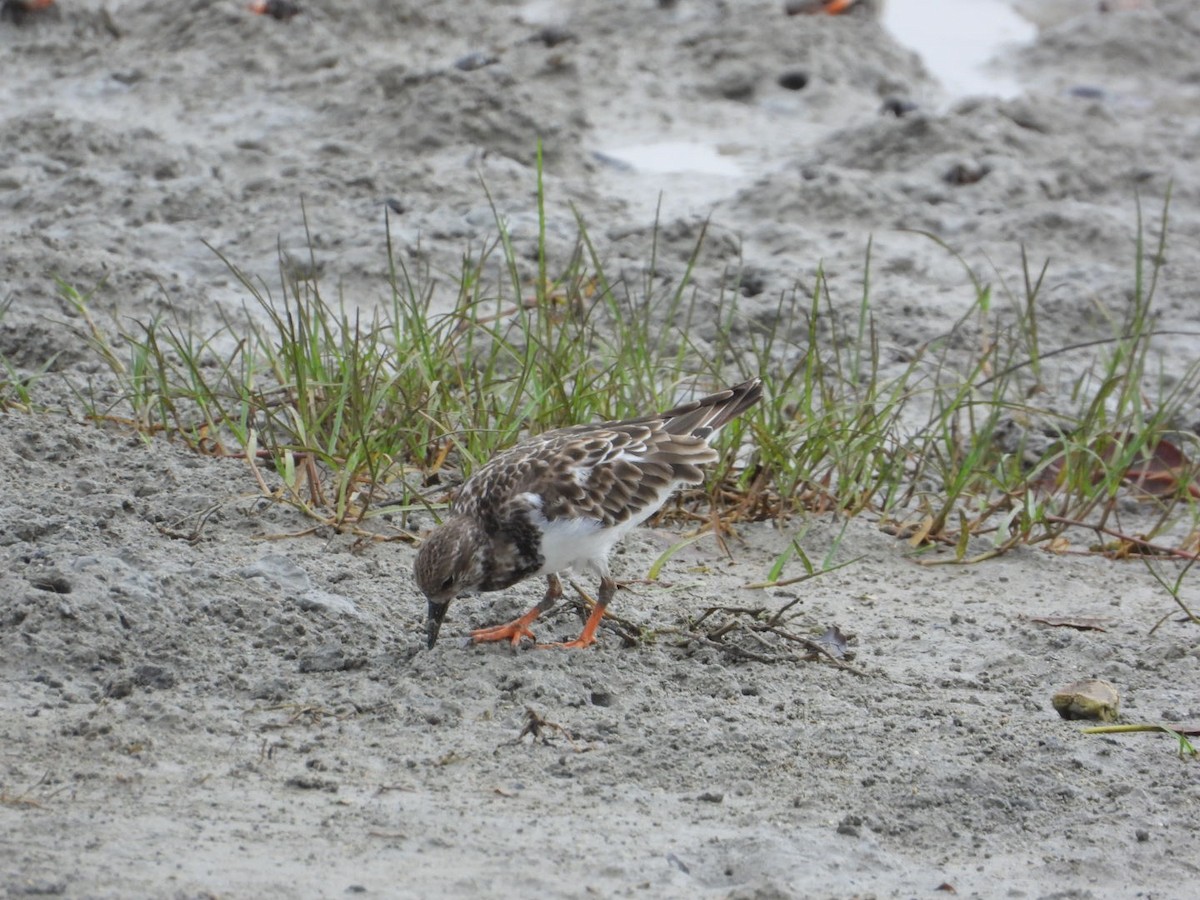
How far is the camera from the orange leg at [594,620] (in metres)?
4.43

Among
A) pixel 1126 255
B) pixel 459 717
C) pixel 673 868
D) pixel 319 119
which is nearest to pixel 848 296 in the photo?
pixel 1126 255

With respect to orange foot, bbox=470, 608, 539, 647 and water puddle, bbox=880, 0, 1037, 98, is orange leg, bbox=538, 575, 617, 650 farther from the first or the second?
water puddle, bbox=880, 0, 1037, 98

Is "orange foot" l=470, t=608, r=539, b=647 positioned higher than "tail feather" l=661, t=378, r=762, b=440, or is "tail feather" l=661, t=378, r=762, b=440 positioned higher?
"tail feather" l=661, t=378, r=762, b=440

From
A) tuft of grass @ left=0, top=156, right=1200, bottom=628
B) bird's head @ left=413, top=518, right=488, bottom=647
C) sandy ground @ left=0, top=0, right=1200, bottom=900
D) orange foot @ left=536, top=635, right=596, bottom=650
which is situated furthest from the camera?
tuft of grass @ left=0, top=156, right=1200, bottom=628

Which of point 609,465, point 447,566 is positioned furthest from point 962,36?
point 447,566

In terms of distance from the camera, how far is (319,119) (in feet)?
28.4

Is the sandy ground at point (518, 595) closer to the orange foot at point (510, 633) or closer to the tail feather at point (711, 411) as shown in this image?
the orange foot at point (510, 633)

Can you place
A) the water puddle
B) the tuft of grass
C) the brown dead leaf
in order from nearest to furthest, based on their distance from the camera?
1. the brown dead leaf
2. the tuft of grass
3. the water puddle

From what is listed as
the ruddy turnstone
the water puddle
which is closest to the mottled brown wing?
the ruddy turnstone

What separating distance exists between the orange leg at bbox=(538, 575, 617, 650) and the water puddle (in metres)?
6.71

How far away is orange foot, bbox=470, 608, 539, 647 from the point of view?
4.40m

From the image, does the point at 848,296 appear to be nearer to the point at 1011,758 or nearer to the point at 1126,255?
the point at 1126,255

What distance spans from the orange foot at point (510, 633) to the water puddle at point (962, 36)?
6857 mm

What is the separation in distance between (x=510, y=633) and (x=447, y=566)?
332 millimetres
